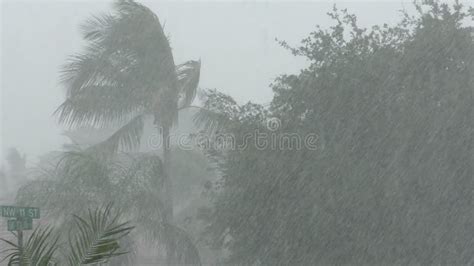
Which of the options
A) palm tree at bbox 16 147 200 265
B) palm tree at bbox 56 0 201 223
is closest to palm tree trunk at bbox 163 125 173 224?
palm tree at bbox 56 0 201 223

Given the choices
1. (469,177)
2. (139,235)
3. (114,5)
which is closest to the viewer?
(469,177)

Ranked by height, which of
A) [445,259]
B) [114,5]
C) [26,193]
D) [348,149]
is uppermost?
[114,5]

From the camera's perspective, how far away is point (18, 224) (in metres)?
5.05

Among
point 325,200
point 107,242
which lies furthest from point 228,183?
point 107,242

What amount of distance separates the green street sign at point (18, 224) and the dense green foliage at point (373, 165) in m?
4.28

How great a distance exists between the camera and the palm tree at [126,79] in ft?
34.2

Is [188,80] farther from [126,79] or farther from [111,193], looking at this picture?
[111,193]

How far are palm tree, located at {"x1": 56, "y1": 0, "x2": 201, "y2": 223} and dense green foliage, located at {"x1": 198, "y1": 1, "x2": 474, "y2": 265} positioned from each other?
2.33m

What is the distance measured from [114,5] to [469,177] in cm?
689

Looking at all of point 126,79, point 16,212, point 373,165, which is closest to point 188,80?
point 126,79

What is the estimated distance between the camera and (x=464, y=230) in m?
8.27

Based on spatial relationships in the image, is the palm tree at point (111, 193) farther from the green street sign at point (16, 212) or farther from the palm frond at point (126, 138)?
the green street sign at point (16, 212)

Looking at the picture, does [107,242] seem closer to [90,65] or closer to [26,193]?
[26,193]

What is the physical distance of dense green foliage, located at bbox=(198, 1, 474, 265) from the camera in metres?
8.16
